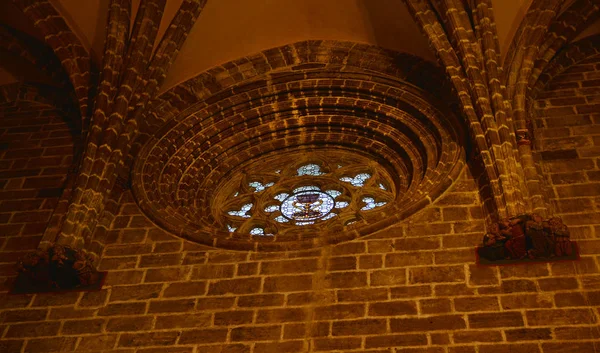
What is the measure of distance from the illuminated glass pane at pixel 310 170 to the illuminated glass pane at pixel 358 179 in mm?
357

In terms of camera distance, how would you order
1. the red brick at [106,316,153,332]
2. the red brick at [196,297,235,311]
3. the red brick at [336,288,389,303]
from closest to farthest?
the red brick at [336,288,389,303] < the red brick at [106,316,153,332] < the red brick at [196,297,235,311]

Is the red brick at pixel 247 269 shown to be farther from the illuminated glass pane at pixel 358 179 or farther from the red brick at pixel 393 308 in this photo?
the illuminated glass pane at pixel 358 179

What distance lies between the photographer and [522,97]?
35.7 ft

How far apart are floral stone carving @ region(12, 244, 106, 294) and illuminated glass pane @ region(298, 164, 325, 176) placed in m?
3.02

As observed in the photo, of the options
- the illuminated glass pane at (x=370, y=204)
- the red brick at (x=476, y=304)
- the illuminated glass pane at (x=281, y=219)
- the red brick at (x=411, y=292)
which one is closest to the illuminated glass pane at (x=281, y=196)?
the illuminated glass pane at (x=281, y=219)

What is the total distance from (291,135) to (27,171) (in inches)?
127

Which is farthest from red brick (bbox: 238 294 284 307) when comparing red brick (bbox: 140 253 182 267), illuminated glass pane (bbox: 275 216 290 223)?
illuminated glass pane (bbox: 275 216 290 223)

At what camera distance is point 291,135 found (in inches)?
491

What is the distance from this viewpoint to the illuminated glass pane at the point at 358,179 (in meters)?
11.6

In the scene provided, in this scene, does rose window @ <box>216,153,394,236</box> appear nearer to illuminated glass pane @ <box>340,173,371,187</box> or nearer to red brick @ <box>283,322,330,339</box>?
illuminated glass pane @ <box>340,173,371,187</box>

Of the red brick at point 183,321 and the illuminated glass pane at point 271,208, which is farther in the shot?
the illuminated glass pane at point 271,208

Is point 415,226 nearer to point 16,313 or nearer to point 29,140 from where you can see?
point 16,313

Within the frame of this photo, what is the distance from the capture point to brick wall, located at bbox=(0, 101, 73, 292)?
10.7 meters

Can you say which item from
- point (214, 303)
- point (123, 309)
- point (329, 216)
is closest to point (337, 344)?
point (214, 303)
